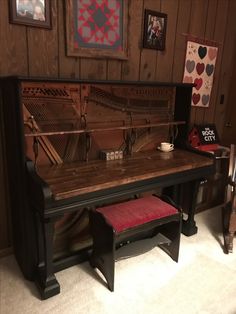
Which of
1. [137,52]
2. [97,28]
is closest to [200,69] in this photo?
[137,52]

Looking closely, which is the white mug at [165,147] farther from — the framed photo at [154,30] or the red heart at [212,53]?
the red heart at [212,53]

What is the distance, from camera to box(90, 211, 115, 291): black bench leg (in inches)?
69.7

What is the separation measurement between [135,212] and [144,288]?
1.70ft

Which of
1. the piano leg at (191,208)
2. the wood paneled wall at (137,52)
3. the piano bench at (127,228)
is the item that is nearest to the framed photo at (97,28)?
the wood paneled wall at (137,52)

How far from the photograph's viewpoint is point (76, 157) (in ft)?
6.85

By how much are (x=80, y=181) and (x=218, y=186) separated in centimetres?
202

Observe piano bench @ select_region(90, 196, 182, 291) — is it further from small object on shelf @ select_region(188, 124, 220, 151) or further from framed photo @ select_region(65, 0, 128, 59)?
framed photo @ select_region(65, 0, 128, 59)

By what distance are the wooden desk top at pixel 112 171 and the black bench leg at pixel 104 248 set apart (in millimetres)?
298

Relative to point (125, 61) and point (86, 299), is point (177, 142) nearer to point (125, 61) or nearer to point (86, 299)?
point (125, 61)

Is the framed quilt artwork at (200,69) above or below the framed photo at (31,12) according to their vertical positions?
below

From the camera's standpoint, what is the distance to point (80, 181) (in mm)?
1673

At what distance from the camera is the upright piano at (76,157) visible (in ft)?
5.41

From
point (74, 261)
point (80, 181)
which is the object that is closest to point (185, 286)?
point (74, 261)

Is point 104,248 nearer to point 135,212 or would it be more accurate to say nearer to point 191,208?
point 135,212
